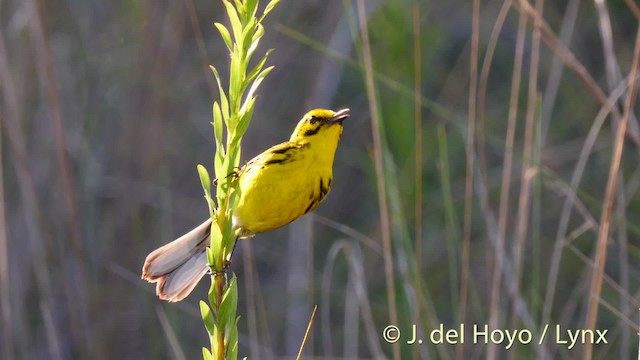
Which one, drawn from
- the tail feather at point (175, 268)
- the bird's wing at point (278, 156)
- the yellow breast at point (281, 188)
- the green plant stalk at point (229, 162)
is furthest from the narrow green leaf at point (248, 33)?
the bird's wing at point (278, 156)

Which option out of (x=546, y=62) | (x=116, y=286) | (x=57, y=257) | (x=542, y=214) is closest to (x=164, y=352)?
(x=116, y=286)

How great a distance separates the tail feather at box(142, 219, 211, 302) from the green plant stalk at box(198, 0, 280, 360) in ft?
0.50

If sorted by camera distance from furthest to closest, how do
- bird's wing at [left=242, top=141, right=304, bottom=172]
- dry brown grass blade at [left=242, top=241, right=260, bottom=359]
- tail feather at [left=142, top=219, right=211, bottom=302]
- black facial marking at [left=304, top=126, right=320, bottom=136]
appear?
dry brown grass blade at [left=242, top=241, right=260, bottom=359]
black facial marking at [left=304, top=126, right=320, bottom=136]
bird's wing at [left=242, top=141, right=304, bottom=172]
tail feather at [left=142, top=219, right=211, bottom=302]

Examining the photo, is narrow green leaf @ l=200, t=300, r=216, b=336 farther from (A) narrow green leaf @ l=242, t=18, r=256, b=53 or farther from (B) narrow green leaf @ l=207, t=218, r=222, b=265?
(A) narrow green leaf @ l=242, t=18, r=256, b=53

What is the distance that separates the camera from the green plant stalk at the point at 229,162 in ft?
2.00

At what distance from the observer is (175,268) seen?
922 mm

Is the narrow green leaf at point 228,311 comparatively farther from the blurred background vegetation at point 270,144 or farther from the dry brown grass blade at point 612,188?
the blurred background vegetation at point 270,144

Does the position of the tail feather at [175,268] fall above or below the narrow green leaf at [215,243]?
below

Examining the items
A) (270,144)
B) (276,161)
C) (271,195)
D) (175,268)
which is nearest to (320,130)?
(276,161)

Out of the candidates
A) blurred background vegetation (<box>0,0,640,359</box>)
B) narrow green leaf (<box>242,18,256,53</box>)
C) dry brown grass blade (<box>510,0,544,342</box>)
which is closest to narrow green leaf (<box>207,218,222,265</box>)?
narrow green leaf (<box>242,18,256,53</box>)

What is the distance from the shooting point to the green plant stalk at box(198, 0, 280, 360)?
0.61 meters

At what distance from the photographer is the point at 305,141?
132 centimetres

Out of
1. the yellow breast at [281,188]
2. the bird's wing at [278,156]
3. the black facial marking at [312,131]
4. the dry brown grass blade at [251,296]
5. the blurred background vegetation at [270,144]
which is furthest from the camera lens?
the blurred background vegetation at [270,144]

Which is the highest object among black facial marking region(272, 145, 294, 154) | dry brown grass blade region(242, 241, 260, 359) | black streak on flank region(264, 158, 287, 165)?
black facial marking region(272, 145, 294, 154)
